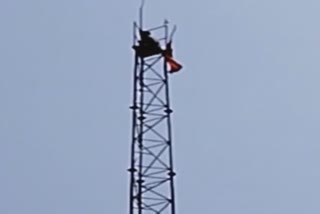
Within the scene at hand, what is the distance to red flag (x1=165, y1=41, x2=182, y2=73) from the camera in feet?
135

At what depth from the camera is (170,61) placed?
Answer: 41.2 metres

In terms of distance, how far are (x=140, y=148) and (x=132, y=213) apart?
236cm

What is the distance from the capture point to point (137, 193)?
3953cm

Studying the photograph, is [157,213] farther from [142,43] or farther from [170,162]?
[142,43]

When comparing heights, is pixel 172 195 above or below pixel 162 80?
below

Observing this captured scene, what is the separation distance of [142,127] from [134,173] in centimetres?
174

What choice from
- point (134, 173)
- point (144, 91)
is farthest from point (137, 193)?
point (144, 91)

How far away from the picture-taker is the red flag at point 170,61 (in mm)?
41094

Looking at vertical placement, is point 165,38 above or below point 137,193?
above

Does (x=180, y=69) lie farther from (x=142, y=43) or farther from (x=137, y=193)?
(x=137, y=193)

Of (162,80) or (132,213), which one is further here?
(162,80)

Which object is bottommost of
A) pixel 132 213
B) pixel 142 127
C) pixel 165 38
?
pixel 132 213

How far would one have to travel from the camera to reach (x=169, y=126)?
4109 cm

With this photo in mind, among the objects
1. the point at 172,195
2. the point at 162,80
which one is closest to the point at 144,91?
the point at 162,80
